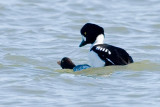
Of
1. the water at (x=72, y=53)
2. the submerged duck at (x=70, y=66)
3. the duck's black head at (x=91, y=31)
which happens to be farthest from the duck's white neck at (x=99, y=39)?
the water at (x=72, y=53)

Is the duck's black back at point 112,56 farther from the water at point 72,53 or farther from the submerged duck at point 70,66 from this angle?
the submerged duck at point 70,66

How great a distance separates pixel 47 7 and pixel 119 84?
10.3 m

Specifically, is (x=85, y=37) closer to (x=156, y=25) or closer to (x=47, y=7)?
(x=156, y=25)

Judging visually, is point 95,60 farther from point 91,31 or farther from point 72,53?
point 72,53

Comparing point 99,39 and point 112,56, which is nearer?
point 112,56

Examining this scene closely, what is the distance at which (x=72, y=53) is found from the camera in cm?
1664

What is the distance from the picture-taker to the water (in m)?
11.7

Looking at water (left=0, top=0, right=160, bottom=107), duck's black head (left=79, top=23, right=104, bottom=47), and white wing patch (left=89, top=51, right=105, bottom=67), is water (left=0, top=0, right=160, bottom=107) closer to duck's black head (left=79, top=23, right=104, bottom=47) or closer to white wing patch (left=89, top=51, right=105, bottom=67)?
white wing patch (left=89, top=51, right=105, bottom=67)

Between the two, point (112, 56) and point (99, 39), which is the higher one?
point (99, 39)

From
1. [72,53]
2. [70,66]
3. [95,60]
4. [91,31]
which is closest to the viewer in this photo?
[95,60]

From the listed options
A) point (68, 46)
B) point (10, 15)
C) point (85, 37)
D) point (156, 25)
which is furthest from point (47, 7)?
point (85, 37)

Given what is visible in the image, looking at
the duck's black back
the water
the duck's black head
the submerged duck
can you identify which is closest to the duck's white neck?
the duck's black head

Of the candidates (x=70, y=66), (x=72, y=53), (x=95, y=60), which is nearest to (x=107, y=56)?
(x=95, y=60)

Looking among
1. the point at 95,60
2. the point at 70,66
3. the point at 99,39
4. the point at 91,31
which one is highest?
the point at 91,31
